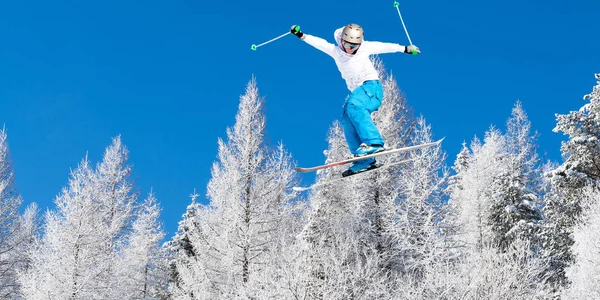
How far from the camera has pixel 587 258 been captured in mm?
18516

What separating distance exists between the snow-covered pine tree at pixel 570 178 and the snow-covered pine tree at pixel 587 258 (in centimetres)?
81

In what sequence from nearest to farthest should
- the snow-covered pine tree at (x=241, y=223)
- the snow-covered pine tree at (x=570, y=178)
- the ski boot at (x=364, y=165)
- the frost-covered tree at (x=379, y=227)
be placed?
the ski boot at (x=364, y=165) < the frost-covered tree at (x=379, y=227) < the snow-covered pine tree at (x=241, y=223) < the snow-covered pine tree at (x=570, y=178)

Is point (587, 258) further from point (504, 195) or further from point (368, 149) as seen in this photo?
point (368, 149)

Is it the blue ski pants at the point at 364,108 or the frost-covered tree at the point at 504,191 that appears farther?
the frost-covered tree at the point at 504,191

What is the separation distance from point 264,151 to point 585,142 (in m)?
12.2

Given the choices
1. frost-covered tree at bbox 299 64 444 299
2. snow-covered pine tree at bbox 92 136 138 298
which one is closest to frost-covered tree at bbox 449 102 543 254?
frost-covered tree at bbox 299 64 444 299

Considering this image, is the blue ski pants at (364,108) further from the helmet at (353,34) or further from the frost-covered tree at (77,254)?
the frost-covered tree at (77,254)

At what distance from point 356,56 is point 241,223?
984 cm

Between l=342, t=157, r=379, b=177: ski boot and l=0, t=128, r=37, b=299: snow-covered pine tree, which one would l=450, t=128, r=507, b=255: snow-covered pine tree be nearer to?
l=342, t=157, r=379, b=177: ski boot

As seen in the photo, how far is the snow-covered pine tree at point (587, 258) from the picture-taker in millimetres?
17969

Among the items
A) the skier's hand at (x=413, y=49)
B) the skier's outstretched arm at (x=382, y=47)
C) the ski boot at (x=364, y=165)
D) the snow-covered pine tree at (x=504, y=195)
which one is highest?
the snow-covered pine tree at (x=504, y=195)

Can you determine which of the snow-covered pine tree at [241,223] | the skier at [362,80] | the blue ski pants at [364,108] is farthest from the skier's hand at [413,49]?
the snow-covered pine tree at [241,223]

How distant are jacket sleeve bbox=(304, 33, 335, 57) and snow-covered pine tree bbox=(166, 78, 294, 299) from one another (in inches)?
341

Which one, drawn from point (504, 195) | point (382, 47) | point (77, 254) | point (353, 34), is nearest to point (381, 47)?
point (382, 47)
